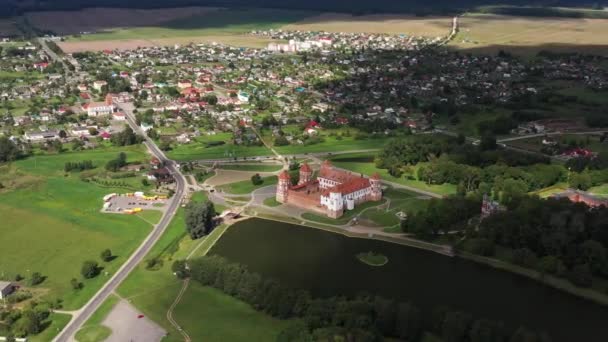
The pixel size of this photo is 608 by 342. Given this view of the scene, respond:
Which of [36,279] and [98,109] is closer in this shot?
[36,279]

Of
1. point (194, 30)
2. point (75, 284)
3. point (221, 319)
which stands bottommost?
point (221, 319)

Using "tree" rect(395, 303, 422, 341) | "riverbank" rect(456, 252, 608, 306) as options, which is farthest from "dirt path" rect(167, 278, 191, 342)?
"riverbank" rect(456, 252, 608, 306)

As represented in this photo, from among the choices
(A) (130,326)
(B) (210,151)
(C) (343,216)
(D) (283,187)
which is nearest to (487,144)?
(C) (343,216)

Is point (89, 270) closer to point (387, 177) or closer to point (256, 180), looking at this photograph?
point (256, 180)

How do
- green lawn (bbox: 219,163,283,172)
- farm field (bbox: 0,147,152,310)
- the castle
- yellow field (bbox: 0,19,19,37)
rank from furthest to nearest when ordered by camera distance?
yellow field (bbox: 0,19,19,37)
green lawn (bbox: 219,163,283,172)
the castle
farm field (bbox: 0,147,152,310)

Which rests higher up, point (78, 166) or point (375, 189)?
point (375, 189)

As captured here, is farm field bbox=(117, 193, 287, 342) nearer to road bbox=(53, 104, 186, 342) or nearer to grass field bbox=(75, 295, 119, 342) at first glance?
road bbox=(53, 104, 186, 342)
